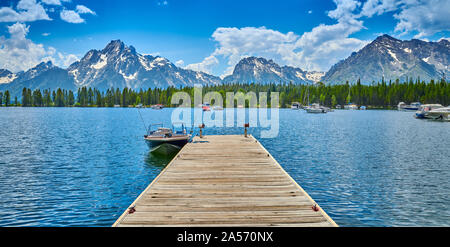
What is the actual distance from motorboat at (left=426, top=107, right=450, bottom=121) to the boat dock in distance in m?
88.1

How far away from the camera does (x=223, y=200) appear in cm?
1030

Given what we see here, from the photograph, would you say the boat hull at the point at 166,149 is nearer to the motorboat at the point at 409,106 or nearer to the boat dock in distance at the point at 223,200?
the boat dock in distance at the point at 223,200

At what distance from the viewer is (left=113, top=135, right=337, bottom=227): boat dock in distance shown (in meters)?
8.38

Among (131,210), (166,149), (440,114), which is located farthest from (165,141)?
(440,114)

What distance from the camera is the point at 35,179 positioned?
18.9 m

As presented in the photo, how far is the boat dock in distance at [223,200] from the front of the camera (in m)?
8.38

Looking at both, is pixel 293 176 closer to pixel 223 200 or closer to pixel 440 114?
pixel 223 200

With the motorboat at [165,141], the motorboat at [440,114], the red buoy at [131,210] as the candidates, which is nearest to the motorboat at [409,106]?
the motorboat at [440,114]

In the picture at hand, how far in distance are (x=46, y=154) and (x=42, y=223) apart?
19190 millimetres

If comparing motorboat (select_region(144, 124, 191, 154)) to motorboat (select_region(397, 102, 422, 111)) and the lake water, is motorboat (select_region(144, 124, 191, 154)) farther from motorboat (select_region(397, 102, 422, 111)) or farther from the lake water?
motorboat (select_region(397, 102, 422, 111))

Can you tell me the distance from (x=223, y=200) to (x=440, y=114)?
96.1 m
